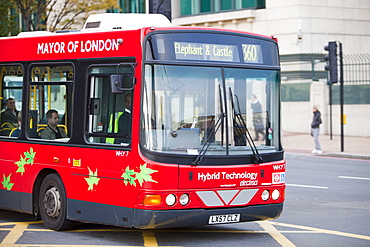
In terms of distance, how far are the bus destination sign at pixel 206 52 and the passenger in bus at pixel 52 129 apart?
2.13 metres

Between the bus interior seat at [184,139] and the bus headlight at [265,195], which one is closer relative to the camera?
the bus interior seat at [184,139]

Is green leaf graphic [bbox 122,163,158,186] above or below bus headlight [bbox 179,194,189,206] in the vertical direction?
above

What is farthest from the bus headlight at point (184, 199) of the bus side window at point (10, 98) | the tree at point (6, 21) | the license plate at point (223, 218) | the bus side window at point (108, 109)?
the tree at point (6, 21)

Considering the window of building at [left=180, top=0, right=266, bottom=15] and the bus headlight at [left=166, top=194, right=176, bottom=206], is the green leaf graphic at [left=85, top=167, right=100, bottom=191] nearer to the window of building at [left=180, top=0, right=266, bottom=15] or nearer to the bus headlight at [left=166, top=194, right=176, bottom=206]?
the bus headlight at [left=166, top=194, right=176, bottom=206]

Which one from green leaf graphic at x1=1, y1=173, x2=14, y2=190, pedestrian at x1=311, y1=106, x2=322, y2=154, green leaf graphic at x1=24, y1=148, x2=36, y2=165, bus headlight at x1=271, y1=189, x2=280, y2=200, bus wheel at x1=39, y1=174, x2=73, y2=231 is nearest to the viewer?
bus headlight at x1=271, y1=189, x2=280, y2=200

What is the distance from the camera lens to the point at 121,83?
30.6ft

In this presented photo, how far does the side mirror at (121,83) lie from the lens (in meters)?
9.30

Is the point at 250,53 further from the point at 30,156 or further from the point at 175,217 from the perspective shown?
the point at 30,156

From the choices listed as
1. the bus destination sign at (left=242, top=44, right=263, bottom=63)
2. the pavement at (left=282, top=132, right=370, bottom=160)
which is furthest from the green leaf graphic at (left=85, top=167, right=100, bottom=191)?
the pavement at (left=282, top=132, right=370, bottom=160)

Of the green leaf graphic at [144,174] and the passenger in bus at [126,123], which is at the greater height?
the passenger in bus at [126,123]

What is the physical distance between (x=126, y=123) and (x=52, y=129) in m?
1.62

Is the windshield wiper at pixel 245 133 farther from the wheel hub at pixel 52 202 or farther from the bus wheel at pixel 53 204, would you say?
the wheel hub at pixel 52 202

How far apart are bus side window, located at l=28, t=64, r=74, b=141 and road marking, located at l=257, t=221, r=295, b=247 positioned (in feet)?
9.97

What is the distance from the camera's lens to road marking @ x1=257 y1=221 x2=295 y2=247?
31.5ft
